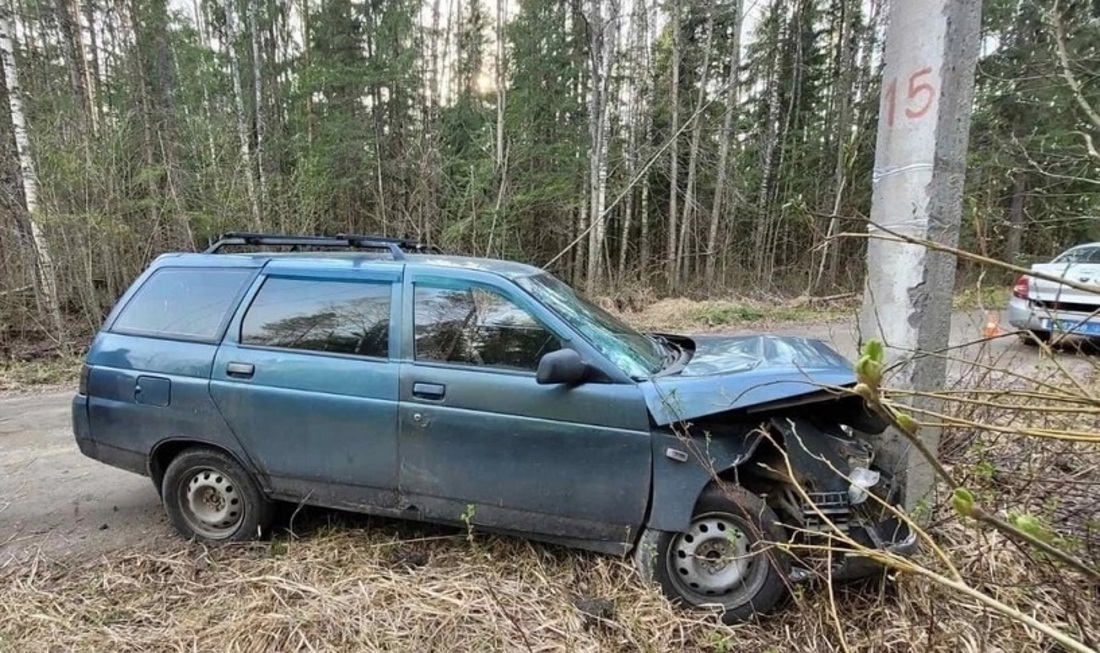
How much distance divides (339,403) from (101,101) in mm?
12417

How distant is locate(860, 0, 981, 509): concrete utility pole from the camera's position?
97.4 inches

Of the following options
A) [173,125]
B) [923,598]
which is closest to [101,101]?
[173,125]

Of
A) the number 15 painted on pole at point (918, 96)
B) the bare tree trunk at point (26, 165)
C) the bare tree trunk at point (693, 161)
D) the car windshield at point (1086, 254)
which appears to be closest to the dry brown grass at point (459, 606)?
the number 15 painted on pole at point (918, 96)

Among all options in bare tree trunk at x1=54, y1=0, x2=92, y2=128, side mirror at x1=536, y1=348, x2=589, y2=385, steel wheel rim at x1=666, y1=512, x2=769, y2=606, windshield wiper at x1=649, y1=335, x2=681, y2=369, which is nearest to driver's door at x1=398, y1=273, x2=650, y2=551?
side mirror at x1=536, y1=348, x2=589, y2=385

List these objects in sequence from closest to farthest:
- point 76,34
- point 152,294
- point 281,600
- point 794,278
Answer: point 281,600, point 152,294, point 76,34, point 794,278

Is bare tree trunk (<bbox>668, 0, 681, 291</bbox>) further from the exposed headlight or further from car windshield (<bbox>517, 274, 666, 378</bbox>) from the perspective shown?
the exposed headlight

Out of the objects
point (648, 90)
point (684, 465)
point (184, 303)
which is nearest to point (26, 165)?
point (184, 303)

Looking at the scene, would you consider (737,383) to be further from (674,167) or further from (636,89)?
(636,89)

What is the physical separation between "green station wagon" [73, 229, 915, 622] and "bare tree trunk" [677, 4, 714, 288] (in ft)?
43.3

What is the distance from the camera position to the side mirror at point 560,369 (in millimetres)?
2674

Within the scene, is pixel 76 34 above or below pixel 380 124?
above

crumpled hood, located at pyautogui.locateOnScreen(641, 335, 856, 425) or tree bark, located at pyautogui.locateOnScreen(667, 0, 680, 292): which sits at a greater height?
tree bark, located at pyautogui.locateOnScreen(667, 0, 680, 292)

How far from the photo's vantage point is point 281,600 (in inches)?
108

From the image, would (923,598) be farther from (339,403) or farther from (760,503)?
(339,403)
